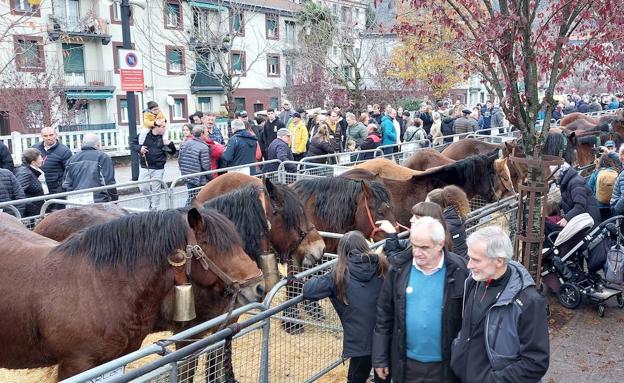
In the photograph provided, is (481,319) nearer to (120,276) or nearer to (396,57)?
(120,276)

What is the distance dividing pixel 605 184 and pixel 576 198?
4.55 ft

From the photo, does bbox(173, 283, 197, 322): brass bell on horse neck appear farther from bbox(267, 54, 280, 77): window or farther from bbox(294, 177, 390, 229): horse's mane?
bbox(267, 54, 280, 77): window

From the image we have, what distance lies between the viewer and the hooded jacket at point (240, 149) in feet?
36.1

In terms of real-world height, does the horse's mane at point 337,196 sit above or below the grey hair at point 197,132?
below

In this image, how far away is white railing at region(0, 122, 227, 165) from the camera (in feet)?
59.8

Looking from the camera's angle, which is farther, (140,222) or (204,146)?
(204,146)

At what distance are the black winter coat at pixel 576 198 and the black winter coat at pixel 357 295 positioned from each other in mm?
4475

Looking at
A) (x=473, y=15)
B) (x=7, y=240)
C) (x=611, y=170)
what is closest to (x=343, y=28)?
(x=611, y=170)

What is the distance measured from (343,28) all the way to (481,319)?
2568cm

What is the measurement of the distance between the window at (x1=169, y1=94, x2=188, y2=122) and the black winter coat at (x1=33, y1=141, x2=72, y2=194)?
2654 centimetres

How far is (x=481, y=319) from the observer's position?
3199mm

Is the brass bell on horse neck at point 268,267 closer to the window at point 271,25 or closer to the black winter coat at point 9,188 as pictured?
the black winter coat at point 9,188

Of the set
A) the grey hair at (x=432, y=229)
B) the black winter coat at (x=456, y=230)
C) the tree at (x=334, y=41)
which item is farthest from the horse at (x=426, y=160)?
the tree at (x=334, y=41)

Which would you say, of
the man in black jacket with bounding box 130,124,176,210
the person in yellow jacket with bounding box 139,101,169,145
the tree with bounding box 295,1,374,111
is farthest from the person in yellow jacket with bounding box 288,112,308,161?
the tree with bounding box 295,1,374,111
